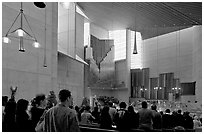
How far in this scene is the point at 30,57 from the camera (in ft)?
32.1

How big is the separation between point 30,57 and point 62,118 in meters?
7.54

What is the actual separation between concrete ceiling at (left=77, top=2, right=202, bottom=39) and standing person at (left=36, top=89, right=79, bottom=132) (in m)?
8.81

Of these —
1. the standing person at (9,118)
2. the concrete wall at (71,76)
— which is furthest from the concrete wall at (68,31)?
the standing person at (9,118)

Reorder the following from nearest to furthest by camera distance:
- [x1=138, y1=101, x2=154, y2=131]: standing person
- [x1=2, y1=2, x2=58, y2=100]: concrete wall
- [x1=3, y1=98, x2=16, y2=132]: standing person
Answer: [x1=3, y1=98, x2=16, y2=132]: standing person
[x1=138, y1=101, x2=154, y2=131]: standing person
[x1=2, y1=2, x2=58, y2=100]: concrete wall

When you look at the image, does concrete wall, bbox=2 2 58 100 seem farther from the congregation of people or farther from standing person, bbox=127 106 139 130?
standing person, bbox=127 106 139 130

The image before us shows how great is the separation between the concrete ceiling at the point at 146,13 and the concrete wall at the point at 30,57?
11.9 feet

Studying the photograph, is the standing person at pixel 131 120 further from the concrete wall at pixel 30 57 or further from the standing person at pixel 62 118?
the concrete wall at pixel 30 57

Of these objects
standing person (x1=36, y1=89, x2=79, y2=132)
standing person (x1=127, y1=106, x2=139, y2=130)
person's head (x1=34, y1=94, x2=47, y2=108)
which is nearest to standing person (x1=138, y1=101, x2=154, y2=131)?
standing person (x1=127, y1=106, x2=139, y2=130)

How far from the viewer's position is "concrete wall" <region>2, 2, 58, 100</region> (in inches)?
344

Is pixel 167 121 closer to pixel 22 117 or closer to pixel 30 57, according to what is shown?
pixel 22 117

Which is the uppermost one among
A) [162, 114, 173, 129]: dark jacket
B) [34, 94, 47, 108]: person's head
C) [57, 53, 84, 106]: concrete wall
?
[57, 53, 84, 106]: concrete wall

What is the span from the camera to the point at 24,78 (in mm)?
9406

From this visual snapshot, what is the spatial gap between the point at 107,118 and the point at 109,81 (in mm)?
15098

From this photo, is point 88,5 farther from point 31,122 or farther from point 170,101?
point 31,122
